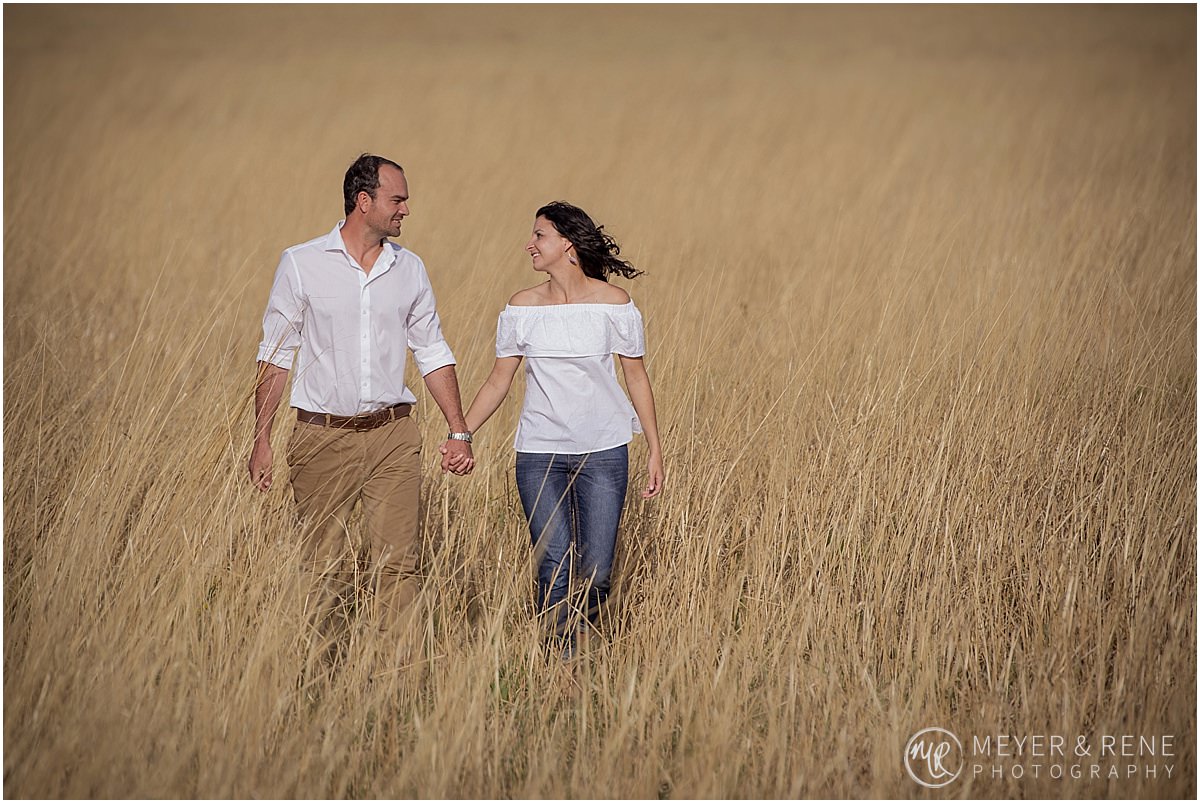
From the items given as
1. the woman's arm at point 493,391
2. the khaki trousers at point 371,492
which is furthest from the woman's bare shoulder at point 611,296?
the khaki trousers at point 371,492

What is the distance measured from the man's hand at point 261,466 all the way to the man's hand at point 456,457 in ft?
1.83

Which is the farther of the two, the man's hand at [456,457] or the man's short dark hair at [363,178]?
the man's hand at [456,457]

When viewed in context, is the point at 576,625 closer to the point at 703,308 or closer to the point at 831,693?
the point at 831,693

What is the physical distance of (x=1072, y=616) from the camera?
12.0 feet

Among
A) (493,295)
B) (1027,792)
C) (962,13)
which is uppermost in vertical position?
(962,13)

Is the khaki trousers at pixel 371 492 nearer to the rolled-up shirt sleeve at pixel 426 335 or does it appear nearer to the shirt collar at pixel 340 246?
the rolled-up shirt sleeve at pixel 426 335

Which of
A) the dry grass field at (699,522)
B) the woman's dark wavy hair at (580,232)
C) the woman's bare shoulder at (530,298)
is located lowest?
the dry grass field at (699,522)

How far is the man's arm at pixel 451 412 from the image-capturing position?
376 centimetres

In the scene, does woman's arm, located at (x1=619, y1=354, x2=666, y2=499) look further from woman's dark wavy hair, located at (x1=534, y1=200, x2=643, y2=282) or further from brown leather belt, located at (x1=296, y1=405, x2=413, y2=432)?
brown leather belt, located at (x1=296, y1=405, x2=413, y2=432)

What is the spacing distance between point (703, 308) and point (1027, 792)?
3.69 m

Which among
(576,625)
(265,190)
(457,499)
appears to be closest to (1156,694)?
(576,625)

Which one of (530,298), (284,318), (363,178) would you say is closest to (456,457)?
(530,298)

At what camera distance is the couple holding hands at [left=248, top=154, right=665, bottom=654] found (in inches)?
144

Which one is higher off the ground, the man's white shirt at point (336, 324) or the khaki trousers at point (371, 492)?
the man's white shirt at point (336, 324)
